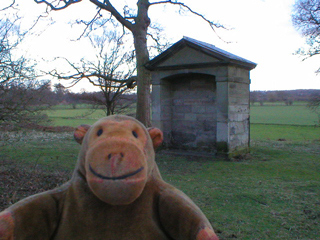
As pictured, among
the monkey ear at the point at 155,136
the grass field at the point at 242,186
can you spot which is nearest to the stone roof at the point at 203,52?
the grass field at the point at 242,186

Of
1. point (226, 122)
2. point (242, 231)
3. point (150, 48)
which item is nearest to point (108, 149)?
point (242, 231)

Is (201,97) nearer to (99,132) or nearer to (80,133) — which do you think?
(80,133)

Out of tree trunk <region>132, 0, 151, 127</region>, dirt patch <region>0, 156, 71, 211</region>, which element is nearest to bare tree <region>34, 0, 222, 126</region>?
tree trunk <region>132, 0, 151, 127</region>

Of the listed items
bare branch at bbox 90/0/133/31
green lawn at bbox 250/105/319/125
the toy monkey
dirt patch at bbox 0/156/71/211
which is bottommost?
green lawn at bbox 250/105/319/125

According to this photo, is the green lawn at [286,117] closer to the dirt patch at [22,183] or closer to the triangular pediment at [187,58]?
the triangular pediment at [187,58]

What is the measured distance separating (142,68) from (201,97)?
2441 millimetres

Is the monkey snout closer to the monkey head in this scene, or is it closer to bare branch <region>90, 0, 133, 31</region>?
the monkey head

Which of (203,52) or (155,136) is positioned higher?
(203,52)

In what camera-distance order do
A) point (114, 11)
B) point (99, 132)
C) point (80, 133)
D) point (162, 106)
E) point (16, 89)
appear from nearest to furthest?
point (99, 132)
point (80, 133)
point (16, 89)
point (162, 106)
point (114, 11)

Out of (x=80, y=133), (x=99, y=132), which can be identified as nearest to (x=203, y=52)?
(x=80, y=133)

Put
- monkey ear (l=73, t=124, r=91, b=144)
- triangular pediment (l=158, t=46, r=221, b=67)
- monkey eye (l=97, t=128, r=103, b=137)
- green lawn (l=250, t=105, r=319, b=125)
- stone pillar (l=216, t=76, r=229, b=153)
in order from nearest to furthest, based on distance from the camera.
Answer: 1. monkey eye (l=97, t=128, r=103, b=137)
2. monkey ear (l=73, t=124, r=91, b=144)
3. stone pillar (l=216, t=76, r=229, b=153)
4. triangular pediment (l=158, t=46, r=221, b=67)
5. green lawn (l=250, t=105, r=319, b=125)

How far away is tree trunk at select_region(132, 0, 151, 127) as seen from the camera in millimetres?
11180

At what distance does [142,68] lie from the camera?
11.2m

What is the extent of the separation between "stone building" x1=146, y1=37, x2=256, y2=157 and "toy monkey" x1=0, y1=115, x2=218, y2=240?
24.4ft
